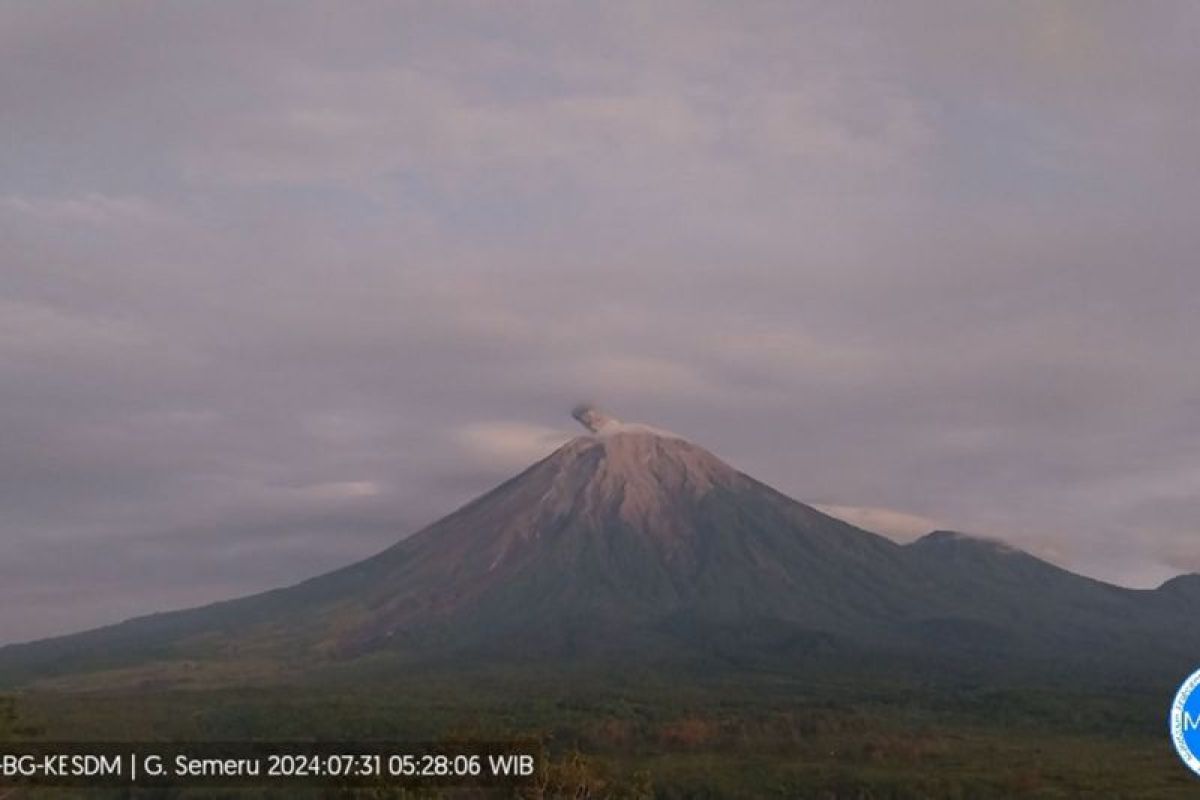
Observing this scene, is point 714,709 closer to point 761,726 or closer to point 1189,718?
point 761,726

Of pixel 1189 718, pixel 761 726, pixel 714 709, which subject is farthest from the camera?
pixel 714 709

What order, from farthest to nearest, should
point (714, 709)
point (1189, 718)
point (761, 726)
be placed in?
point (714, 709) → point (761, 726) → point (1189, 718)

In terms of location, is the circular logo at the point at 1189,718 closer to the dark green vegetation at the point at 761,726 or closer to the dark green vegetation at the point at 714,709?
the dark green vegetation at the point at 714,709

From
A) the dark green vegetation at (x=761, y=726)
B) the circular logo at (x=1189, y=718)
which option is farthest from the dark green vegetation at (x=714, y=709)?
the circular logo at (x=1189, y=718)

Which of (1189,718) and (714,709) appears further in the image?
(714,709)

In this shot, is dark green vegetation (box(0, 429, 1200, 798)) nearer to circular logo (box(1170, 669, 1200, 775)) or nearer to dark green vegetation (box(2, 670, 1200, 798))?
dark green vegetation (box(2, 670, 1200, 798))

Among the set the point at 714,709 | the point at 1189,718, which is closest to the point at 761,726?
the point at 714,709

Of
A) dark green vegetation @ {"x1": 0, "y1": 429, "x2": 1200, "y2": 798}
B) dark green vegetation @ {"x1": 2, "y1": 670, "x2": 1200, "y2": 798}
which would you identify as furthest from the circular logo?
dark green vegetation @ {"x1": 2, "y1": 670, "x2": 1200, "y2": 798}

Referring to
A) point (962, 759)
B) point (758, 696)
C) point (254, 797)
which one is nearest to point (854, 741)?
point (962, 759)
